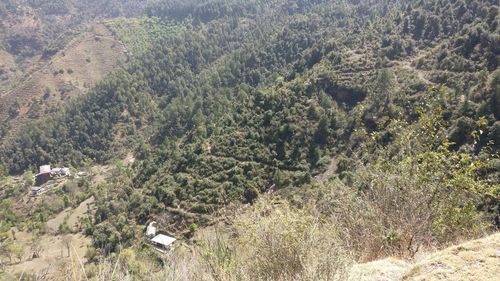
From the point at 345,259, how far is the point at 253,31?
119 m

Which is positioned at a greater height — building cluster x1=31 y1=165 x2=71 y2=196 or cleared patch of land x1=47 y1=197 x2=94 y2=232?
cleared patch of land x1=47 y1=197 x2=94 y2=232

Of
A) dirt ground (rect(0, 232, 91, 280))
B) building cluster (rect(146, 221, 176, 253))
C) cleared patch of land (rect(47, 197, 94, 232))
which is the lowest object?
cleared patch of land (rect(47, 197, 94, 232))

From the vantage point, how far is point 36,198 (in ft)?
226

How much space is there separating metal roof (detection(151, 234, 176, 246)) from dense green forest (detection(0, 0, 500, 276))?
4.65 ft

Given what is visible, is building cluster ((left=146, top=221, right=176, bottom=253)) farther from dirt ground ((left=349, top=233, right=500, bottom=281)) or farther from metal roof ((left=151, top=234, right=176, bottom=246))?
dirt ground ((left=349, top=233, right=500, bottom=281))

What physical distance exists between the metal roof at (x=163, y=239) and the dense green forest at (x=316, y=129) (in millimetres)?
1417

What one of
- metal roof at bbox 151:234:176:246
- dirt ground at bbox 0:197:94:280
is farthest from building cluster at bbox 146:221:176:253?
dirt ground at bbox 0:197:94:280

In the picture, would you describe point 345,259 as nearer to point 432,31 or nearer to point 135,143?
point 432,31

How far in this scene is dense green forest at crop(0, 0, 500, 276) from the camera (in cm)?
1098

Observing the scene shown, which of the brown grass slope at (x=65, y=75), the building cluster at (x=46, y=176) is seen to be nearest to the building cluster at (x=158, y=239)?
the building cluster at (x=46, y=176)

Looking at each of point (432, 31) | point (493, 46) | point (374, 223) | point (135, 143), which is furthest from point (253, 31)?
point (374, 223)

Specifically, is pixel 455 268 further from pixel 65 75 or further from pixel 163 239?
pixel 65 75

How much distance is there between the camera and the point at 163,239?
35344 mm

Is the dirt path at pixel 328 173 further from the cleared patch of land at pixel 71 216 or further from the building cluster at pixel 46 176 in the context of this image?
the building cluster at pixel 46 176
